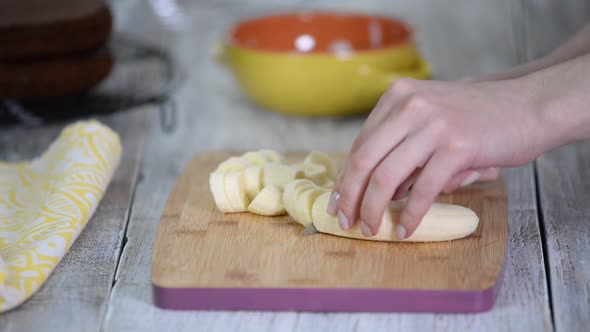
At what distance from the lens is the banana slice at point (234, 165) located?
1.24m

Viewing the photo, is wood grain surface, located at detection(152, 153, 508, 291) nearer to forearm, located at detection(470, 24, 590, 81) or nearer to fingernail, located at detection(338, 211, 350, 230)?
fingernail, located at detection(338, 211, 350, 230)

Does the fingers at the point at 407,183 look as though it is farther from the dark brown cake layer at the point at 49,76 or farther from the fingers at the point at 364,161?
the dark brown cake layer at the point at 49,76

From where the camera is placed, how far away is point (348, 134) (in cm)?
164

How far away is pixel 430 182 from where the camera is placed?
3.24 feet

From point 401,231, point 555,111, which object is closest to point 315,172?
point 401,231

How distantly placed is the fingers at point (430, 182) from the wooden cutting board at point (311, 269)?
0.06 meters

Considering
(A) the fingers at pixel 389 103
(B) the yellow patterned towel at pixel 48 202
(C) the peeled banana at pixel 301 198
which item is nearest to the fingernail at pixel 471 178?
(C) the peeled banana at pixel 301 198

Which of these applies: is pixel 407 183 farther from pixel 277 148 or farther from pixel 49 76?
pixel 49 76

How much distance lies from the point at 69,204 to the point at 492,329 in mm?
595

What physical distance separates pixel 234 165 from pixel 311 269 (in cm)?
29

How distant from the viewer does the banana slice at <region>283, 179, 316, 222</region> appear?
1.13 metres

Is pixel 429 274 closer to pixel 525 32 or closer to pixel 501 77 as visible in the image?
pixel 501 77

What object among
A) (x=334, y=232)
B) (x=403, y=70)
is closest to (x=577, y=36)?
(x=403, y=70)

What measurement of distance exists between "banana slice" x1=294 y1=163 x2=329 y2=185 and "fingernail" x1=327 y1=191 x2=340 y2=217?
153 mm
